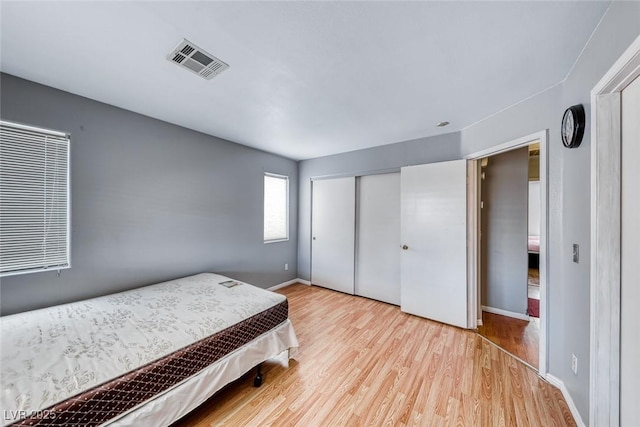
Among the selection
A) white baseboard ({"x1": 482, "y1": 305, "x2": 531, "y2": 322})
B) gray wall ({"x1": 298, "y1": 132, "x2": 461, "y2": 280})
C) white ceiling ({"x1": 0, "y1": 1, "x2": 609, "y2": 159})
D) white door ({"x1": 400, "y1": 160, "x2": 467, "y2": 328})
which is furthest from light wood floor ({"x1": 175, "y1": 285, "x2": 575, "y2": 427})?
white ceiling ({"x1": 0, "y1": 1, "x2": 609, "y2": 159})

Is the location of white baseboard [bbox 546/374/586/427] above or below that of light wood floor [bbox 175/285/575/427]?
above

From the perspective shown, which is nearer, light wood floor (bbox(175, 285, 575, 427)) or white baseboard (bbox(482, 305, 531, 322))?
light wood floor (bbox(175, 285, 575, 427))

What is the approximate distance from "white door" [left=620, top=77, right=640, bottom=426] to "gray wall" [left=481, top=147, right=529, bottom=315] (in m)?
2.05

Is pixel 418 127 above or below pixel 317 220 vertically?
above

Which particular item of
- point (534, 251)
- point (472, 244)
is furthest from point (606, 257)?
point (534, 251)

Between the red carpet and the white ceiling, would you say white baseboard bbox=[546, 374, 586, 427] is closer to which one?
the red carpet

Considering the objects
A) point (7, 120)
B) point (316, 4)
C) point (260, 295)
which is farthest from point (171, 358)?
point (7, 120)

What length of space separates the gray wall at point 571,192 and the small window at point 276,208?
3233 millimetres

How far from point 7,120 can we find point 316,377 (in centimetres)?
313

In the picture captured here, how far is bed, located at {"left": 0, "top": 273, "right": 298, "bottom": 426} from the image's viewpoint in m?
1.03

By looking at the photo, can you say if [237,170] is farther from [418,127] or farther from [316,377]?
[316,377]

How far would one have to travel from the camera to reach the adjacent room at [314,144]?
1162mm

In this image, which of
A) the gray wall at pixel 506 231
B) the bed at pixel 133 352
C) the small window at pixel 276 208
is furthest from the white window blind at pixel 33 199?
the gray wall at pixel 506 231

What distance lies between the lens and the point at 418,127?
272 cm
